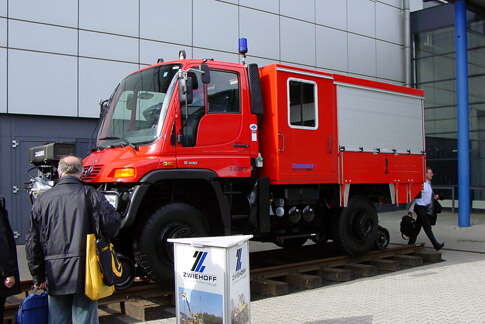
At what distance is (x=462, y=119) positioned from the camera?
50.5 feet

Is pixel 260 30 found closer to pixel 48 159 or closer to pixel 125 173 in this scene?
pixel 48 159

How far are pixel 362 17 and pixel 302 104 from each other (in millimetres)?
12671

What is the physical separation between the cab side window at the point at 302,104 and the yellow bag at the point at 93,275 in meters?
4.28

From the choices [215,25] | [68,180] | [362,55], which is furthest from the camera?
[362,55]

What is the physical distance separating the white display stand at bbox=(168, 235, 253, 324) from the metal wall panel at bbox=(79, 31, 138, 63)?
9927mm

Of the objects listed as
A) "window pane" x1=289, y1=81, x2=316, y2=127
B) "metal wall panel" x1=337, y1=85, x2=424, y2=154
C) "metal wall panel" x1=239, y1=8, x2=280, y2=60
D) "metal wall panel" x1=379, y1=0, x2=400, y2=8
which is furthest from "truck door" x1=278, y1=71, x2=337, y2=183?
"metal wall panel" x1=379, y1=0, x2=400, y2=8

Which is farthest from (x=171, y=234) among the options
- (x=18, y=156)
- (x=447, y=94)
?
(x=447, y=94)

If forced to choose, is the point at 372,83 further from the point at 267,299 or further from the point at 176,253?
the point at 176,253

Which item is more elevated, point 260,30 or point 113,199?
point 260,30

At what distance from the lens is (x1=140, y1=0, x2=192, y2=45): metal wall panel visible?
14000 millimetres

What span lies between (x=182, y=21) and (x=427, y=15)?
1130 cm

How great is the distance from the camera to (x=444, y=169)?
20.6 m

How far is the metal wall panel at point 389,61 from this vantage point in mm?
19797

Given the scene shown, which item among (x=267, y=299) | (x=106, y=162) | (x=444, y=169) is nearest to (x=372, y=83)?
(x=267, y=299)
